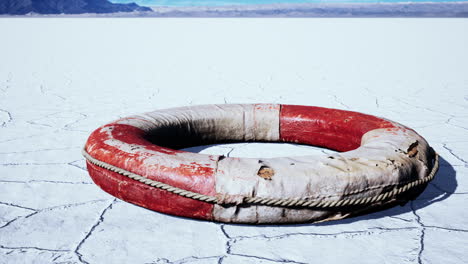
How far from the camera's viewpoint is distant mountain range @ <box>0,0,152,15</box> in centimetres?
3856

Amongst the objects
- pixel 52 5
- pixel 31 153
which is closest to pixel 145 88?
pixel 31 153

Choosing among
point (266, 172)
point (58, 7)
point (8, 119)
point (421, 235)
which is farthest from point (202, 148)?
point (58, 7)

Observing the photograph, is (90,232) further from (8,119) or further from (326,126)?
(8,119)

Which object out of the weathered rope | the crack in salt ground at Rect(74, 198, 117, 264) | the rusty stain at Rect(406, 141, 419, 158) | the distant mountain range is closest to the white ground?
the crack in salt ground at Rect(74, 198, 117, 264)

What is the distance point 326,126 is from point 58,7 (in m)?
47.2

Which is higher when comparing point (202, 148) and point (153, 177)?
point (153, 177)

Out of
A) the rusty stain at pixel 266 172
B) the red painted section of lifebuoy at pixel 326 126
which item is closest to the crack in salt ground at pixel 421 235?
the red painted section of lifebuoy at pixel 326 126

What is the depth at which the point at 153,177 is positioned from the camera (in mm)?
1761

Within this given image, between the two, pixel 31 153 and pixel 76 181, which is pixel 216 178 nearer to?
pixel 76 181

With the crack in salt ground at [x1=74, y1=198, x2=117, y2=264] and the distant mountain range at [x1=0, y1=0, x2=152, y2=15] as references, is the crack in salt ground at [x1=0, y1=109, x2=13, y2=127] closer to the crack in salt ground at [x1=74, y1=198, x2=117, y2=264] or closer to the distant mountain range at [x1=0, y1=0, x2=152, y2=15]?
the crack in salt ground at [x1=74, y1=198, x2=117, y2=264]

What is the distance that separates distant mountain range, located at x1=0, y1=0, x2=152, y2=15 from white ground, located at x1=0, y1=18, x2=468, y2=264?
33.7 meters

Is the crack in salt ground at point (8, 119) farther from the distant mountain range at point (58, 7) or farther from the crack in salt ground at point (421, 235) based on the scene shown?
the distant mountain range at point (58, 7)

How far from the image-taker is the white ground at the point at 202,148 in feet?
5.47

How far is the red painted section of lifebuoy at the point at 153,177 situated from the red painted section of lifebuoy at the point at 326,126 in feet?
3.02
